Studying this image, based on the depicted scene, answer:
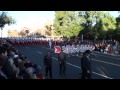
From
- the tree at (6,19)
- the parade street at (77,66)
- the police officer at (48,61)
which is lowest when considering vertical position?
the parade street at (77,66)

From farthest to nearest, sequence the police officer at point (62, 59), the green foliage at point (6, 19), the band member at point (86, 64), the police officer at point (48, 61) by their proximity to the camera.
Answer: the police officer at point (62, 59) → the police officer at point (48, 61) → the green foliage at point (6, 19) → the band member at point (86, 64)

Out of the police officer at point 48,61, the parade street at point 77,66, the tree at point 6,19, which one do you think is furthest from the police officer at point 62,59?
the tree at point 6,19

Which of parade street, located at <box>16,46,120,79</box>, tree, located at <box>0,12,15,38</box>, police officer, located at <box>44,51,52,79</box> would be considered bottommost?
parade street, located at <box>16,46,120,79</box>

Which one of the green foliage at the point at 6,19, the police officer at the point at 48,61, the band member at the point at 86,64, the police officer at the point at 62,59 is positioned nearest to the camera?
the band member at the point at 86,64

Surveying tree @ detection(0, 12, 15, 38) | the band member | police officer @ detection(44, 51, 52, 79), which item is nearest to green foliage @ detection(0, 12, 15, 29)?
tree @ detection(0, 12, 15, 38)

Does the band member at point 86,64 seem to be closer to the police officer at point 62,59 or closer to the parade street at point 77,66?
the parade street at point 77,66

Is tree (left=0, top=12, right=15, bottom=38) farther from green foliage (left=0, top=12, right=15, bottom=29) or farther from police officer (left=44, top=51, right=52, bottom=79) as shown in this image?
police officer (left=44, top=51, right=52, bottom=79)

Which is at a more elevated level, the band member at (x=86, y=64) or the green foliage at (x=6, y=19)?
the green foliage at (x=6, y=19)

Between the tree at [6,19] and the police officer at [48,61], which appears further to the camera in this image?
the police officer at [48,61]

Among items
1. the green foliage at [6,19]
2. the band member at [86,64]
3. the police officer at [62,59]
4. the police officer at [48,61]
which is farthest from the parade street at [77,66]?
the green foliage at [6,19]

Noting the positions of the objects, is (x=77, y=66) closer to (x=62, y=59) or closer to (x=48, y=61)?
(x=62, y=59)
